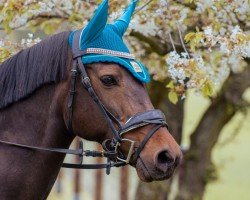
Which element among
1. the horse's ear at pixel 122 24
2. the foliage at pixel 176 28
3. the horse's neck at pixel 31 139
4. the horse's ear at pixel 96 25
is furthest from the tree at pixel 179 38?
the horse's neck at pixel 31 139

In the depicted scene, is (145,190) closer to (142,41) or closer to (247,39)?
(142,41)

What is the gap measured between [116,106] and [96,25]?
465mm

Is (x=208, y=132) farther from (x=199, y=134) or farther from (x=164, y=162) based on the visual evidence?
(x=164, y=162)

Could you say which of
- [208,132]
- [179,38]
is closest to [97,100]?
[179,38]

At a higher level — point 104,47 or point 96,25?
point 96,25

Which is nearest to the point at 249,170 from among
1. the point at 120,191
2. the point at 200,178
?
the point at 120,191

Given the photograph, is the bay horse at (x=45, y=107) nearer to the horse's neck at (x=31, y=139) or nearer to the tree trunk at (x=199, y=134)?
the horse's neck at (x=31, y=139)

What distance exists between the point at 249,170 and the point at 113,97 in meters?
13.2

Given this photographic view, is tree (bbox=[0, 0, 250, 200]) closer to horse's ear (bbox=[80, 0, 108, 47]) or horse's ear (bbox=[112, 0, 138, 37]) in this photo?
horse's ear (bbox=[112, 0, 138, 37])

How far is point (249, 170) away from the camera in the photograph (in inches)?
688

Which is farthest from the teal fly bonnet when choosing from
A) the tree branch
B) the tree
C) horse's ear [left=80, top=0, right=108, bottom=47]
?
the tree branch

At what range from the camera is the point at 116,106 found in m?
4.63

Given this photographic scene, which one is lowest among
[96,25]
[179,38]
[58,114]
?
[179,38]

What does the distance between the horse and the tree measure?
1117 mm
